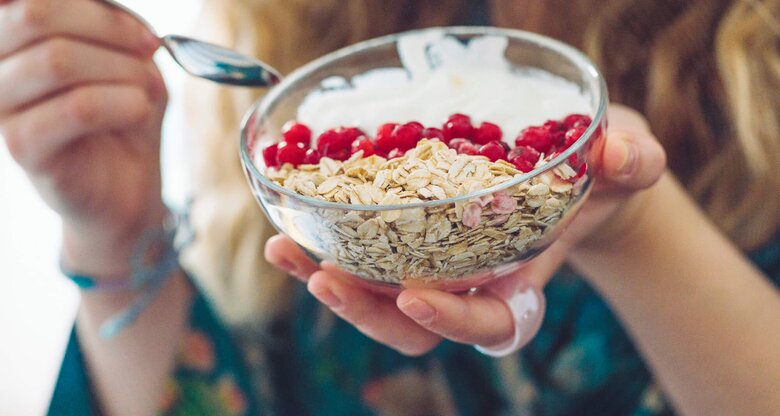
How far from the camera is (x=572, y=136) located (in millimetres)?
528

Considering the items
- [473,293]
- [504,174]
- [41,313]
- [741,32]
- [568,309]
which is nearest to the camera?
[504,174]

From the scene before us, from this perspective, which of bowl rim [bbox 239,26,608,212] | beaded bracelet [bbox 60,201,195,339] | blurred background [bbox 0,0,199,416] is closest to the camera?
bowl rim [bbox 239,26,608,212]

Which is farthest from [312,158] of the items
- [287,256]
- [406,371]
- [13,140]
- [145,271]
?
[406,371]

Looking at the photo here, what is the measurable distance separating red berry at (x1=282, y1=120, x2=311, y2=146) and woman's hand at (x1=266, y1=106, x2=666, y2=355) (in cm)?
9

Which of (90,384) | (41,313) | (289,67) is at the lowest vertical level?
(41,313)

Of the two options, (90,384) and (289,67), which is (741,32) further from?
(90,384)

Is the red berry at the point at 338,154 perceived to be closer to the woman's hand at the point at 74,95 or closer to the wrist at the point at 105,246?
the woman's hand at the point at 74,95

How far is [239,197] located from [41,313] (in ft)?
2.56

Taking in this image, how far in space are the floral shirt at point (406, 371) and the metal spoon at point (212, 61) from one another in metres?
0.50

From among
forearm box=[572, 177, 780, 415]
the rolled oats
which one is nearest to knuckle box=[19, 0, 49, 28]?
the rolled oats

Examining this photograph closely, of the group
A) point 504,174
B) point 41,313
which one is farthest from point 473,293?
point 41,313

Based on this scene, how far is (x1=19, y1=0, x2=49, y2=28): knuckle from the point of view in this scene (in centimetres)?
66

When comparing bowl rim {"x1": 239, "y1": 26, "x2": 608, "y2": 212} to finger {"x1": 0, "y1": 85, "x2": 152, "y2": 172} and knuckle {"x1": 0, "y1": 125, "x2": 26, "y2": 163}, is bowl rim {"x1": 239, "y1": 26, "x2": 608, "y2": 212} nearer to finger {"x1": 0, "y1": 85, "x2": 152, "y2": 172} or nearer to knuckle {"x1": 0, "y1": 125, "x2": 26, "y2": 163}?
finger {"x1": 0, "y1": 85, "x2": 152, "y2": 172}

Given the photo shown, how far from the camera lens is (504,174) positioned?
1.60 ft
